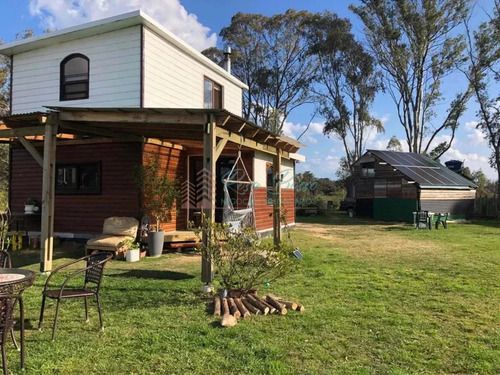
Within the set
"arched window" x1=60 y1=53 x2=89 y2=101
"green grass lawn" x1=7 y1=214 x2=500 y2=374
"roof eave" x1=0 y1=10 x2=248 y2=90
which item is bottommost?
"green grass lawn" x1=7 y1=214 x2=500 y2=374

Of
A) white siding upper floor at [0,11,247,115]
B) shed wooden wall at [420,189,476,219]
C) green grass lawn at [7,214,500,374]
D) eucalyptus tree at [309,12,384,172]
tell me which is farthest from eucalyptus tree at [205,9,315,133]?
green grass lawn at [7,214,500,374]

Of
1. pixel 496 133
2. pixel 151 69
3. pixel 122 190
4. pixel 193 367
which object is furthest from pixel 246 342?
pixel 496 133

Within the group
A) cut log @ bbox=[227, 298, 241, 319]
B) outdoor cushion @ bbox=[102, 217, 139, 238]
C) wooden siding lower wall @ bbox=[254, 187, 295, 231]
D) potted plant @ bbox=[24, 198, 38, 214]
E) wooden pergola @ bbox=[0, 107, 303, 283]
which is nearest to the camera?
cut log @ bbox=[227, 298, 241, 319]

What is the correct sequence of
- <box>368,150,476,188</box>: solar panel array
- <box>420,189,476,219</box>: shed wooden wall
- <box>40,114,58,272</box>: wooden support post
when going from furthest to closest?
1. <box>368,150,476,188</box>: solar panel array
2. <box>420,189,476,219</box>: shed wooden wall
3. <box>40,114,58,272</box>: wooden support post

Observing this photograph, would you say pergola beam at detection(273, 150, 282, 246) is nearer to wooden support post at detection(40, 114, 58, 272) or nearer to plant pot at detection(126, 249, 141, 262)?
plant pot at detection(126, 249, 141, 262)

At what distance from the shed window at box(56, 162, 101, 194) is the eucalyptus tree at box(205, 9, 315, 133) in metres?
20.7

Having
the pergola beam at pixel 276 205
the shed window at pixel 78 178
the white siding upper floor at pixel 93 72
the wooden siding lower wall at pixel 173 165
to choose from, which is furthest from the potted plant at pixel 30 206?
the pergola beam at pixel 276 205

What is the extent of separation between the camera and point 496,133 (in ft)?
72.5

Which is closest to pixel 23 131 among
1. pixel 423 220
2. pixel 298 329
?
pixel 298 329

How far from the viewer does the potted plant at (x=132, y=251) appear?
282 inches

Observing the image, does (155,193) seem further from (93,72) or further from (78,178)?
(93,72)

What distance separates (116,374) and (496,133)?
25401 mm

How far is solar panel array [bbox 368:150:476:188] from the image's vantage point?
1734cm

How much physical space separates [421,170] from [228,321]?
17443 mm
